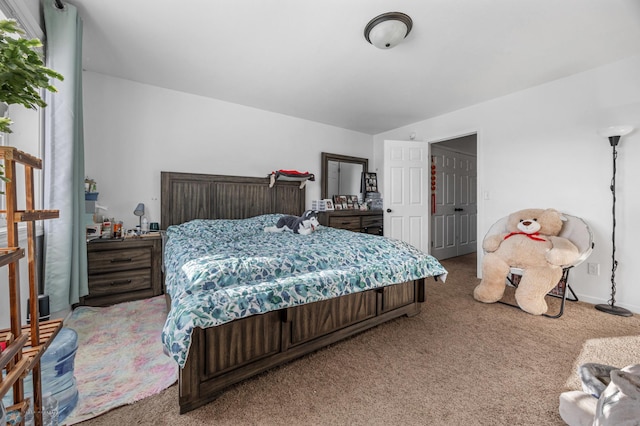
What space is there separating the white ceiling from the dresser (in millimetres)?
1702

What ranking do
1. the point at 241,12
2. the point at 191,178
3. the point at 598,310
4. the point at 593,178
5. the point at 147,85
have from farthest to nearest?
1. the point at 191,178
2. the point at 147,85
3. the point at 593,178
4. the point at 598,310
5. the point at 241,12

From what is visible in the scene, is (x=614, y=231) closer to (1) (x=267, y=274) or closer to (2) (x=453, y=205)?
(2) (x=453, y=205)

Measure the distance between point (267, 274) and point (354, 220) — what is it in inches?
115

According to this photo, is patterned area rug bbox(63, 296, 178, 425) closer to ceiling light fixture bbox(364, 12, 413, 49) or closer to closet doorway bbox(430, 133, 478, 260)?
ceiling light fixture bbox(364, 12, 413, 49)

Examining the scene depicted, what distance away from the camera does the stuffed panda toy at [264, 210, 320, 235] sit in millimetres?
2938

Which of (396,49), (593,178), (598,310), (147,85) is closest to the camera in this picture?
(396,49)

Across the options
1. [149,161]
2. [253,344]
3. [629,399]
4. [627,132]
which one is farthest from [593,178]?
[149,161]

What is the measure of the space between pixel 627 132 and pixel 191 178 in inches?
177

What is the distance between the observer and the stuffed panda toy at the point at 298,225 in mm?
2938

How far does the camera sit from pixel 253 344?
1504mm

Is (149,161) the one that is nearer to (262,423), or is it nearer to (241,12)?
(241,12)

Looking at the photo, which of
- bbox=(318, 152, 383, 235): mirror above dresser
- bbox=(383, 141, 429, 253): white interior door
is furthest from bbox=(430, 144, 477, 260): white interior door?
bbox=(318, 152, 383, 235): mirror above dresser

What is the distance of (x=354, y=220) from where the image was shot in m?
4.41

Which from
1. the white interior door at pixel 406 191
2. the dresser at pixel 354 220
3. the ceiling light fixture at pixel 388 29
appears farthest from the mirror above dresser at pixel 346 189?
the ceiling light fixture at pixel 388 29
